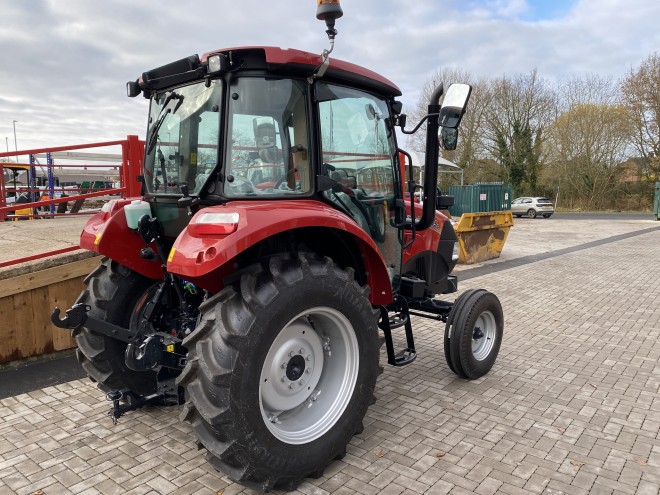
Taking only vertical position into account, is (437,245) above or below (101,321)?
above

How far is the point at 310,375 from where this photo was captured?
299 cm

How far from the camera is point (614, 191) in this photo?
36.1 meters

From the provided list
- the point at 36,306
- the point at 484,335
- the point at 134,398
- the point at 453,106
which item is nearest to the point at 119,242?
the point at 134,398

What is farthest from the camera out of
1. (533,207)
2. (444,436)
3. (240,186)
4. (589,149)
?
(589,149)

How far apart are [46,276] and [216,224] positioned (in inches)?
116

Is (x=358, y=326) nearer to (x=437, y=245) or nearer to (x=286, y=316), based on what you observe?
(x=286, y=316)

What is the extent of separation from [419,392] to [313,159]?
2210mm

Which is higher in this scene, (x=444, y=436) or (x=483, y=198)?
(x=483, y=198)

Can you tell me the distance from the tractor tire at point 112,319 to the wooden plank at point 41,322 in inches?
52.8

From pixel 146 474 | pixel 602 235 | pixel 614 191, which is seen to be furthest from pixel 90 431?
pixel 614 191

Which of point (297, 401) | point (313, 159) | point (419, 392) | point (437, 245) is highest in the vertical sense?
point (313, 159)

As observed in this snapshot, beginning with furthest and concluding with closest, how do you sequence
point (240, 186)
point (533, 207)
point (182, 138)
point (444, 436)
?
1. point (533, 207)
2. point (444, 436)
3. point (182, 138)
4. point (240, 186)

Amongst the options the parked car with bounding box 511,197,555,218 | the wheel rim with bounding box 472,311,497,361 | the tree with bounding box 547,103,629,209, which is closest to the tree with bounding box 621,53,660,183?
the tree with bounding box 547,103,629,209

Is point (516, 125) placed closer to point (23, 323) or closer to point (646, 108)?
point (646, 108)
